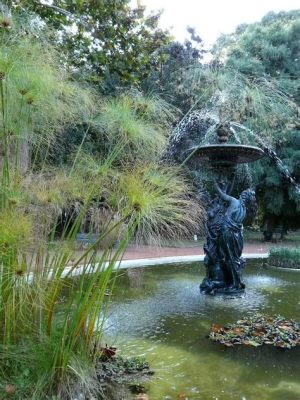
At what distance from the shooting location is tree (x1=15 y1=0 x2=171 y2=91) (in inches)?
374

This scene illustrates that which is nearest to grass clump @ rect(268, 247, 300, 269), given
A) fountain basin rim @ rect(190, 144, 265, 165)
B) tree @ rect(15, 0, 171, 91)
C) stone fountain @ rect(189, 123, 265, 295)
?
stone fountain @ rect(189, 123, 265, 295)

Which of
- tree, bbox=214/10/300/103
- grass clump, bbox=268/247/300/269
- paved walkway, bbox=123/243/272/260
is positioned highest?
tree, bbox=214/10/300/103

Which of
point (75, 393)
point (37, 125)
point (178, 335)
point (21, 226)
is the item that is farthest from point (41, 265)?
point (178, 335)

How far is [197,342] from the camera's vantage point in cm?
486

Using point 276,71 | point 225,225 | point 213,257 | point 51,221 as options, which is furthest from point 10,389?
point 276,71

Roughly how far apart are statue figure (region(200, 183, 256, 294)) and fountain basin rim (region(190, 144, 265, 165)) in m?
0.44

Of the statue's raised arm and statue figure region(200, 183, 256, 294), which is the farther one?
the statue's raised arm

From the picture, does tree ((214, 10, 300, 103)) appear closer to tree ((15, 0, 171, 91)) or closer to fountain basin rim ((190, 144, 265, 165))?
tree ((15, 0, 171, 91))

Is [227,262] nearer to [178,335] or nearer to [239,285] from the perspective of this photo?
[239,285]

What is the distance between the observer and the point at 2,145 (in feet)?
11.5

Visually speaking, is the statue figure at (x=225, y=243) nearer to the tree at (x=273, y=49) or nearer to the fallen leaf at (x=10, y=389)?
the fallen leaf at (x=10, y=389)

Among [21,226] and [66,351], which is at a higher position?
[21,226]

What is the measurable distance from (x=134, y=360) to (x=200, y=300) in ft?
10.5

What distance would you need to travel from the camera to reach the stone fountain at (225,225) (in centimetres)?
740
